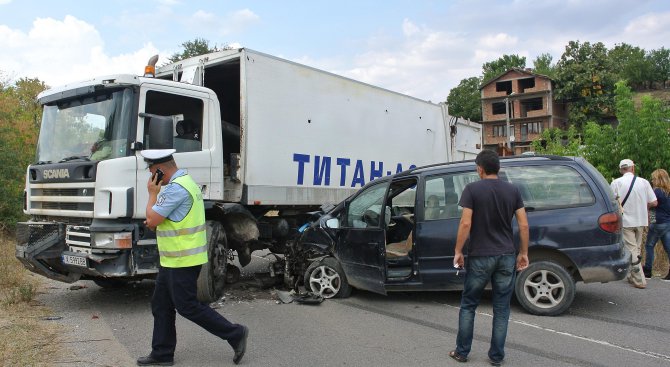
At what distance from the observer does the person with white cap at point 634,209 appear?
23.6 feet

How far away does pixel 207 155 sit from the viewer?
6.59 metres

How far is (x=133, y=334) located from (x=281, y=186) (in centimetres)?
299

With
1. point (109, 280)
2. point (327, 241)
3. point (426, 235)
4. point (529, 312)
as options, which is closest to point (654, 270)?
point (529, 312)

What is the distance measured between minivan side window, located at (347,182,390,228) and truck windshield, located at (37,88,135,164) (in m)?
2.84

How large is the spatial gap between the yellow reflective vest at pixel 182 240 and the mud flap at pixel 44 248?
2484 millimetres

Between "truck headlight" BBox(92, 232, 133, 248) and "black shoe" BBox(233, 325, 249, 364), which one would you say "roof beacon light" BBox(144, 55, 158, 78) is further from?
"black shoe" BBox(233, 325, 249, 364)

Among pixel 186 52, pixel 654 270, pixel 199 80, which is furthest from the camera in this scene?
pixel 186 52

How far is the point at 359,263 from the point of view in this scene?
6480mm

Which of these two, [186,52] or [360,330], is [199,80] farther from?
[186,52]

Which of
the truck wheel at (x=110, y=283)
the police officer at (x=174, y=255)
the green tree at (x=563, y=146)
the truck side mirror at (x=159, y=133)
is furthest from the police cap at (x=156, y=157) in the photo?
the green tree at (x=563, y=146)

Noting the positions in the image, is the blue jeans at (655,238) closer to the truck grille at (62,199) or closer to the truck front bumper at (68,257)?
the truck front bumper at (68,257)

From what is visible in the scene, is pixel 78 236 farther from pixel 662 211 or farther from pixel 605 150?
pixel 605 150

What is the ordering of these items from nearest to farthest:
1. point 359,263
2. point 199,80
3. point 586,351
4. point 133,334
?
1. point 586,351
2. point 133,334
3. point 359,263
4. point 199,80

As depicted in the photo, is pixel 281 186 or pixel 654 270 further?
pixel 654 270
